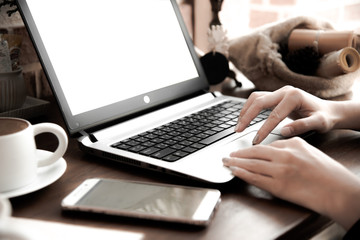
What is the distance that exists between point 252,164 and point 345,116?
30 cm

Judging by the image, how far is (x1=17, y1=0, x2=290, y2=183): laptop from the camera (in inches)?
28.1

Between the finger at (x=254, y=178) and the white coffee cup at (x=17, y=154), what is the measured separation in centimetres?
27

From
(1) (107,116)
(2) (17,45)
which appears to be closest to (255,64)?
(1) (107,116)

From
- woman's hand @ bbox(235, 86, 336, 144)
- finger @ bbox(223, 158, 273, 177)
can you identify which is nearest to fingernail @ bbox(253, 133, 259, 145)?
woman's hand @ bbox(235, 86, 336, 144)

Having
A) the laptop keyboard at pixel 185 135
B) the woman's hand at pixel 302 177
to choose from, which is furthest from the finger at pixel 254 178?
the laptop keyboard at pixel 185 135

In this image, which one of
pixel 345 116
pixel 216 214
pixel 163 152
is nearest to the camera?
pixel 216 214

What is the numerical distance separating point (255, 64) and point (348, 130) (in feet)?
1.14

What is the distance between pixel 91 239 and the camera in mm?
505

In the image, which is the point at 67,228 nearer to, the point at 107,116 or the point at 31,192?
the point at 31,192

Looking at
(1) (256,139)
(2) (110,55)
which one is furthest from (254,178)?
(2) (110,55)

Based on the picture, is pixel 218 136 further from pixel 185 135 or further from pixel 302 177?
pixel 302 177

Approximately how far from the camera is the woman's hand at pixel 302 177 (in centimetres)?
56

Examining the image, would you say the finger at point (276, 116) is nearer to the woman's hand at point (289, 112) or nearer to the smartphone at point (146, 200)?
the woman's hand at point (289, 112)

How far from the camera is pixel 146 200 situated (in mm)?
566
